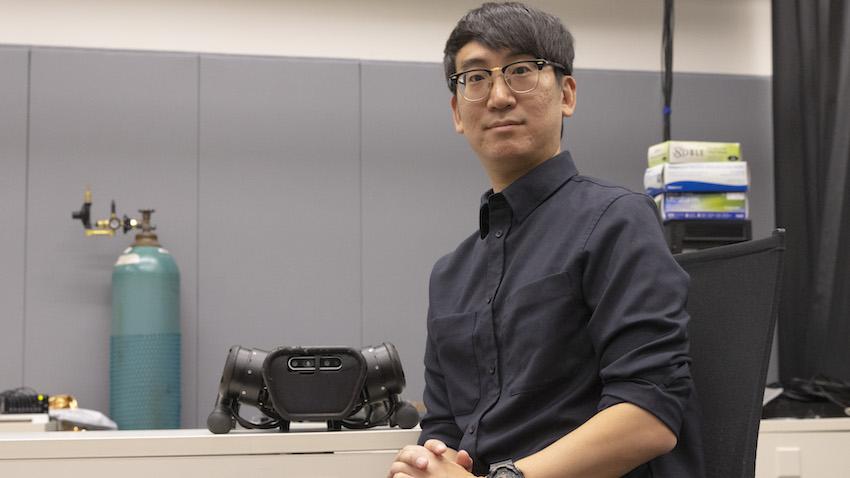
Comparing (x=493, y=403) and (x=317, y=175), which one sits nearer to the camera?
(x=493, y=403)

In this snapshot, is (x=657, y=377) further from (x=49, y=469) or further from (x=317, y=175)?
(x=317, y=175)

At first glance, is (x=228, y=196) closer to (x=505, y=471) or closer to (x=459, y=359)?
(x=459, y=359)

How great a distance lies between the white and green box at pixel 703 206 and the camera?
3.54 metres

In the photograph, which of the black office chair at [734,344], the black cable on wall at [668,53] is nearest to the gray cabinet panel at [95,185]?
the black cable on wall at [668,53]

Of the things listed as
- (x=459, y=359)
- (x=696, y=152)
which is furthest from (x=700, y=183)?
(x=459, y=359)

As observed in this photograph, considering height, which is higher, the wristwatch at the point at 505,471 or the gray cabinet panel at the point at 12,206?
the gray cabinet panel at the point at 12,206

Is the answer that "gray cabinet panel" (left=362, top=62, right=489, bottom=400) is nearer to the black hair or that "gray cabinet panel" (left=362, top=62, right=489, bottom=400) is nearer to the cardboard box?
the cardboard box

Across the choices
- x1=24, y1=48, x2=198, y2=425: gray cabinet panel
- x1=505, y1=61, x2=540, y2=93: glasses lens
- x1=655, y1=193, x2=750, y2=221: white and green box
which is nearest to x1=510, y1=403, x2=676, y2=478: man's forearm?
x1=505, y1=61, x2=540, y2=93: glasses lens

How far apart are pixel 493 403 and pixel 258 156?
117 inches

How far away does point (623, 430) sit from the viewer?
1116 mm

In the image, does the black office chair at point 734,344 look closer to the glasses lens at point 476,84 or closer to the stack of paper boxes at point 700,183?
the glasses lens at point 476,84

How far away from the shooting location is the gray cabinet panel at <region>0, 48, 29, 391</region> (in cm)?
A: 382

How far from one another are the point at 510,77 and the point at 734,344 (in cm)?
51

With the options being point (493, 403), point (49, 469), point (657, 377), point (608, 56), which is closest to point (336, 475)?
point (493, 403)
